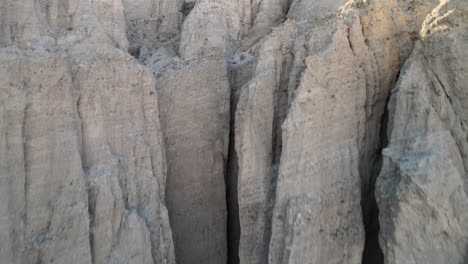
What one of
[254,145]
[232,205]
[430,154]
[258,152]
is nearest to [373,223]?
[430,154]

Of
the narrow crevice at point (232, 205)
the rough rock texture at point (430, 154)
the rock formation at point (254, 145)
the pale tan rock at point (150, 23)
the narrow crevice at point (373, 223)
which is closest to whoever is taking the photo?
the rough rock texture at point (430, 154)

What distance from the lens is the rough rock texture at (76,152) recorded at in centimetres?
870

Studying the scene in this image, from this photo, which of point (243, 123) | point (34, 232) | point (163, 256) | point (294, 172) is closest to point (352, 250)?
point (294, 172)

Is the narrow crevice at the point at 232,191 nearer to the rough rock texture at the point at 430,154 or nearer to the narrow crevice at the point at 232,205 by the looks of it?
the narrow crevice at the point at 232,205

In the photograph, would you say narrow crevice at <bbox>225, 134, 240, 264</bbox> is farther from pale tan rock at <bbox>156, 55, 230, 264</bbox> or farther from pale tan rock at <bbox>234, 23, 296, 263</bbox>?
pale tan rock at <bbox>234, 23, 296, 263</bbox>

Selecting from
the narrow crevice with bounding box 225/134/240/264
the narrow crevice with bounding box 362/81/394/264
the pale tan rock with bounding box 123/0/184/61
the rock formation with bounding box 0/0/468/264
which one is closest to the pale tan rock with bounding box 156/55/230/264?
the rock formation with bounding box 0/0/468/264

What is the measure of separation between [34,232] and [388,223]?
6.27 m

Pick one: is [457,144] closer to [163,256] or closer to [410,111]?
[410,111]

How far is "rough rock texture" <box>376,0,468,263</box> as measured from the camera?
771 cm

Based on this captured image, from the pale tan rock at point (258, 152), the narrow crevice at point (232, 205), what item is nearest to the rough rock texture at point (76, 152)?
the pale tan rock at point (258, 152)

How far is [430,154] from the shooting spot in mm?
7840

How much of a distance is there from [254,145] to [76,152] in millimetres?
3599

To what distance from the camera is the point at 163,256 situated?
10445 mm

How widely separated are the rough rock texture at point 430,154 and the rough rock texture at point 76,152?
4994 mm
